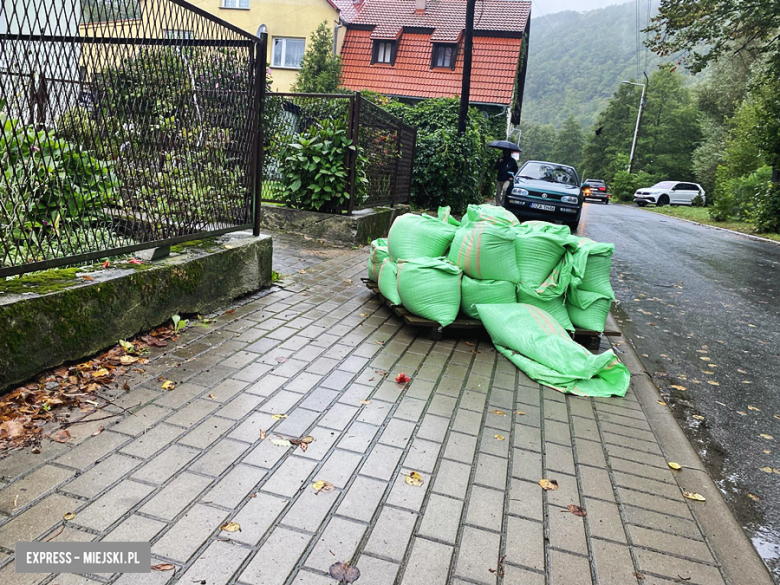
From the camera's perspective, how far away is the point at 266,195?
28.9ft

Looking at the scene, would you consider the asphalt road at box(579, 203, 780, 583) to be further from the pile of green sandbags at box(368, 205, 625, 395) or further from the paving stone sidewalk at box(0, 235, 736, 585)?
the pile of green sandbags at box(368, 205, 625, 395)

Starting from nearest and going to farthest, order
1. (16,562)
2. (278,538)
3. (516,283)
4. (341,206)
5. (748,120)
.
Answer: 1. (16,562)
2. (278,538)
3. (516,283)
4. (341,206)
5. (748,120)

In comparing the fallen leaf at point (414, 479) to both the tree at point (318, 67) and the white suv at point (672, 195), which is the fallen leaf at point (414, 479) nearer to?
the tree at point (318, 67)

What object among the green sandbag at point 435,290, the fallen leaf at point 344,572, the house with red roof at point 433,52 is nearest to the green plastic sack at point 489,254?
the green sandbag at point 435,290

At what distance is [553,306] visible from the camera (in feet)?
15.2

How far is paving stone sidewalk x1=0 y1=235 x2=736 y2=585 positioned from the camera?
2004 mm

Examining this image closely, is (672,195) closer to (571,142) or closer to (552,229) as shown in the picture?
(552,229)

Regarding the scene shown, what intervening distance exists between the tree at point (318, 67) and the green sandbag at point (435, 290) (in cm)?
2106

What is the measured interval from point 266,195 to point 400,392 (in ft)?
20.0

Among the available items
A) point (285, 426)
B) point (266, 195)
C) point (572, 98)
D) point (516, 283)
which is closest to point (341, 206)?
point (266, 195)

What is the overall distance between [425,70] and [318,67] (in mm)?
5038

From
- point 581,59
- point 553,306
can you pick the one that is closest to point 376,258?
point 553,306

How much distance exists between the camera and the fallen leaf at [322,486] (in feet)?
7.79

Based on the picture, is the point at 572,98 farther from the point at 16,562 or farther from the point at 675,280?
the point at 16,562
